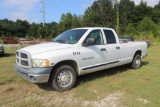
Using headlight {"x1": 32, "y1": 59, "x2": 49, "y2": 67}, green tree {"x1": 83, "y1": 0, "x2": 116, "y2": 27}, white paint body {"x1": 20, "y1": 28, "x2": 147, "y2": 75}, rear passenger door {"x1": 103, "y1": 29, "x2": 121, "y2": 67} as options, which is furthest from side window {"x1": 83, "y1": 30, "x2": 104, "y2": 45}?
green tree {"x1": 83, "y1": 0, "x2": 116, "y2": 27}

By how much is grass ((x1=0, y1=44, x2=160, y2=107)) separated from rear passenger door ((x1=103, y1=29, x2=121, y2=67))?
57 centimetres

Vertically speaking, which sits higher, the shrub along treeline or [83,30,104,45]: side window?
the shrub along treeline

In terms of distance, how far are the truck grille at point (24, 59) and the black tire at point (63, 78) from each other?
744 millimetres

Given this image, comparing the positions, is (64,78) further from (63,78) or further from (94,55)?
(94,55)

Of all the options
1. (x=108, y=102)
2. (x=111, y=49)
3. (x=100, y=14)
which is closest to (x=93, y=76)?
(x=111, y=49)

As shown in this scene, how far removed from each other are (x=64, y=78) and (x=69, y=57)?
2.03 feet

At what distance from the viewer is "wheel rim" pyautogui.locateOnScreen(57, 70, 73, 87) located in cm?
556

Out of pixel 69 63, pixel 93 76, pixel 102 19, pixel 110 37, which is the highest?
pixel 102 19

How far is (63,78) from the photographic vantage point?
5.61 metres

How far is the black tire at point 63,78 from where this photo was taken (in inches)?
214

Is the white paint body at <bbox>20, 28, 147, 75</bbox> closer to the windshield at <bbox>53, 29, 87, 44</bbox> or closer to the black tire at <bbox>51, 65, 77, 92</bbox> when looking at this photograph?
the windshield at <bbox>53, 29, 87, 44</bbox>

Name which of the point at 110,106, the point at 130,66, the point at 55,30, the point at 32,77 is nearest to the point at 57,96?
the point at 32,77

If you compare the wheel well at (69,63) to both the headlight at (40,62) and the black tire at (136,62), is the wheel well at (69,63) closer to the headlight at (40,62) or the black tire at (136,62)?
the headlight at (40,62)

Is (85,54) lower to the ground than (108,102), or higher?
higher
